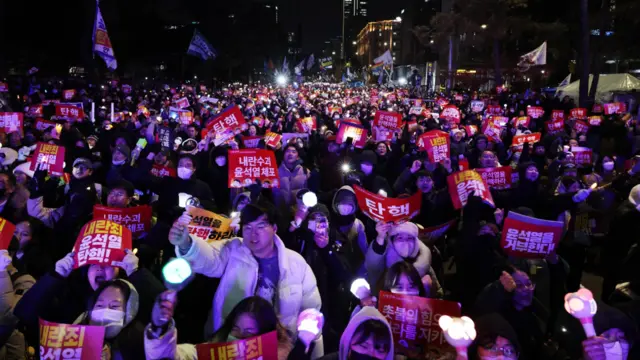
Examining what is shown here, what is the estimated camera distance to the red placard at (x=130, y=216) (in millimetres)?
4887

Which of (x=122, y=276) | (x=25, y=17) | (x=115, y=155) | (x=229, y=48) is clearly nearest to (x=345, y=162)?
(x=115, y=155)

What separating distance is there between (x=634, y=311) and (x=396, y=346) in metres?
1.70

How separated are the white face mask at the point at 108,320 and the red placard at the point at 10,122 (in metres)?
8.13

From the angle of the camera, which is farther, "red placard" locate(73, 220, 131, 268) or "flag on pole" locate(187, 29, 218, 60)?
"flag on pole" locate(187, 29, 218, 60)

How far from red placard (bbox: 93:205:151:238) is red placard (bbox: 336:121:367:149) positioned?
5.72m

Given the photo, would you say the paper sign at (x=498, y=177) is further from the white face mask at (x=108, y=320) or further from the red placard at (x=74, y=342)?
the red placard at (x=74, y=342)

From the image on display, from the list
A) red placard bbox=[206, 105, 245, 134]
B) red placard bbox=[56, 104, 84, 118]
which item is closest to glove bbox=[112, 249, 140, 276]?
red placard bbox=[206, 105, 245, 134]

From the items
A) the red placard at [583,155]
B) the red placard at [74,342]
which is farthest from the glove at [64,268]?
the red placard at [583,155]

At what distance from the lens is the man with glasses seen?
340 cm

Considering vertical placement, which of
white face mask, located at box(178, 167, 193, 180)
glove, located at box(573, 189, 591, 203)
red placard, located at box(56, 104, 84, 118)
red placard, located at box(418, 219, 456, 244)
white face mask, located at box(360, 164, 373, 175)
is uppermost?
red placard, located at box(56, 104, 84, 118)

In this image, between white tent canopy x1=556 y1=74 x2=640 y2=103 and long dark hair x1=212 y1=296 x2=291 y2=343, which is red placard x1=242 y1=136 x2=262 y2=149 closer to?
long dark hair x1=212 y1=296 x2=291 y2=343

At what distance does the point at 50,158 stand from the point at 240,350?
18.0 ft

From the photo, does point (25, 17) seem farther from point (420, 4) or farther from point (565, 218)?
point (420, 4)

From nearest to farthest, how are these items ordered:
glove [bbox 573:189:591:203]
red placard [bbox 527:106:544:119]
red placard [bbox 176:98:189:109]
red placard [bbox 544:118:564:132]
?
1. glove [bbox 573:189:591:203]
2. red placard [bbox 544:118:564:132]
3. red placard [bbox 176:98:189:109]
4. red placard [bbox 527:106:544:119]
